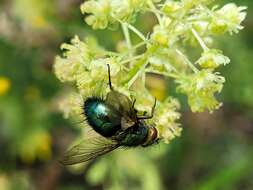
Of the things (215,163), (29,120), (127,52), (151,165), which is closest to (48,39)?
(29,120)

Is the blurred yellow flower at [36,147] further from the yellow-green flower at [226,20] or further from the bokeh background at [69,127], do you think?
the yellow-green flower at [226,20]

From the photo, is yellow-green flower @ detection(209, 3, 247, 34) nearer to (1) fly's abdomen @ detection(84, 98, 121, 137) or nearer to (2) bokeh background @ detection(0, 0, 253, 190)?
(1) fly's abdomen @ detection(84, 98, 121, 137)

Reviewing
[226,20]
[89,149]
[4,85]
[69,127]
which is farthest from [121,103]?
[69,127]

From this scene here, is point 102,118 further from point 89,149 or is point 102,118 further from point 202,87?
point 202,87

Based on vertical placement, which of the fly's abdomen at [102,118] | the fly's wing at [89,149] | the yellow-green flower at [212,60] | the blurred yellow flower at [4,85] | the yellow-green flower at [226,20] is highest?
the blurred yellow flower at [4,85]

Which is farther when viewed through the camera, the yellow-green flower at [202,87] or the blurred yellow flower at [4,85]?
the blurred yellow flower at [4,85]

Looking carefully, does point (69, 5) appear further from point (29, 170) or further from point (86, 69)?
point (86, 69)

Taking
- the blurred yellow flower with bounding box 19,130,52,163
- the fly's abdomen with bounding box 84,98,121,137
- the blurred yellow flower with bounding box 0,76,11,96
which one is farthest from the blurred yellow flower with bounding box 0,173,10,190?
the fly's abdomen with bounding box 84,98,121,137

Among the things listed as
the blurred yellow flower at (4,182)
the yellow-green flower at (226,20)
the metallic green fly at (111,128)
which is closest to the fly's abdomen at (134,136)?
the metallic green fly at (111,128)
